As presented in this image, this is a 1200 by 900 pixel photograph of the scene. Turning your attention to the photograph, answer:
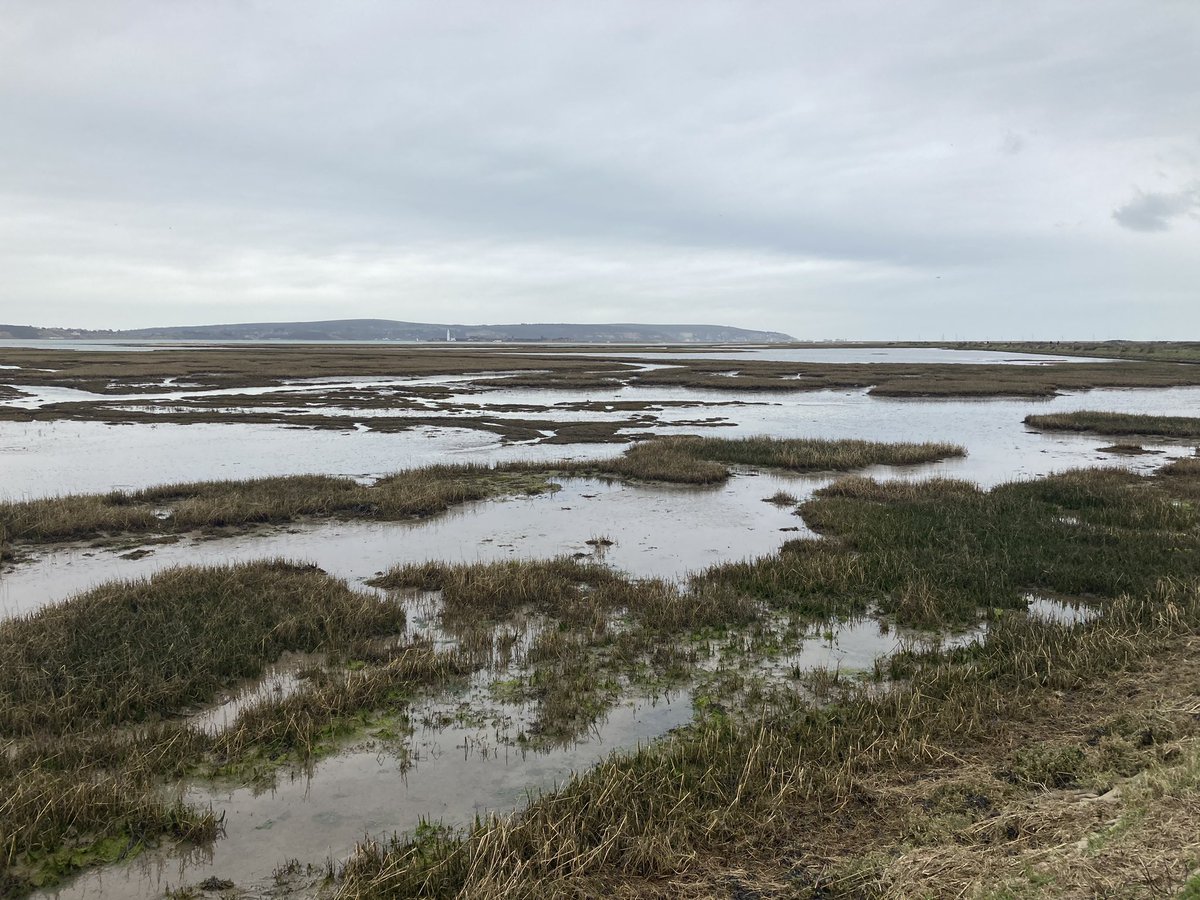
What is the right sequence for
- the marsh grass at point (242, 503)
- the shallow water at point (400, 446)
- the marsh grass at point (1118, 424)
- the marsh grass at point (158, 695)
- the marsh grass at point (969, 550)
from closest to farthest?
1. the marsh grass at point (158, 695)
2. the marsh grass at point (969, 550)
3. the marsh grass at point (242, 503)
4. the shallow water at point (400, 446)
5. the marsh grass at point (1118, 424)

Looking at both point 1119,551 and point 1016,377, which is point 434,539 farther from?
point 1016,377

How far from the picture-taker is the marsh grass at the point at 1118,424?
1352 inches

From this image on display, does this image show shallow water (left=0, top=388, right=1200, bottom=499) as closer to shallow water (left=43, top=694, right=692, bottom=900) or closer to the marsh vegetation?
the marsh vegetation

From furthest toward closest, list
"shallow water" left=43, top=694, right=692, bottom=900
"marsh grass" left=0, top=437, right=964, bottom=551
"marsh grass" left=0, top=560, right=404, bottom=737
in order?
"marsh grass" left=0, top=437, right=964, bottom=551 < "marsh grass" left=0, top=560, right=404, bottom=737 < "shallow water" left=43, top=694, right=692, bottom=900

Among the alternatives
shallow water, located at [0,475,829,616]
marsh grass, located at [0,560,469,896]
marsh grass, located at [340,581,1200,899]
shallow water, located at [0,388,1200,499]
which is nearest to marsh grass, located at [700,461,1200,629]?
shallow water, located at [0,475,829,616]

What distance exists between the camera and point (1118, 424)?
36.2m

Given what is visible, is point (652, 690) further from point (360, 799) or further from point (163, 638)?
point (163, 638)

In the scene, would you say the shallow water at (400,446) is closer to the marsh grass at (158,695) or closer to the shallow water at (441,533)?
the shallow water at (441,533)

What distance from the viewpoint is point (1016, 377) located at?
67688 millimetres

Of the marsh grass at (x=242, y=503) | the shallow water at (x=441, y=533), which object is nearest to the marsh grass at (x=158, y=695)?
the shallow water at (x=441, y=533)

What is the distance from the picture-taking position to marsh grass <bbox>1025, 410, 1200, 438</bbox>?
34344 mm

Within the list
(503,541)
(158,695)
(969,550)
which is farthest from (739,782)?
(503,541)

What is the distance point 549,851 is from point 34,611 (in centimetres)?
1088

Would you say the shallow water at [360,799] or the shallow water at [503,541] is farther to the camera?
the shallow water at [503,541]
